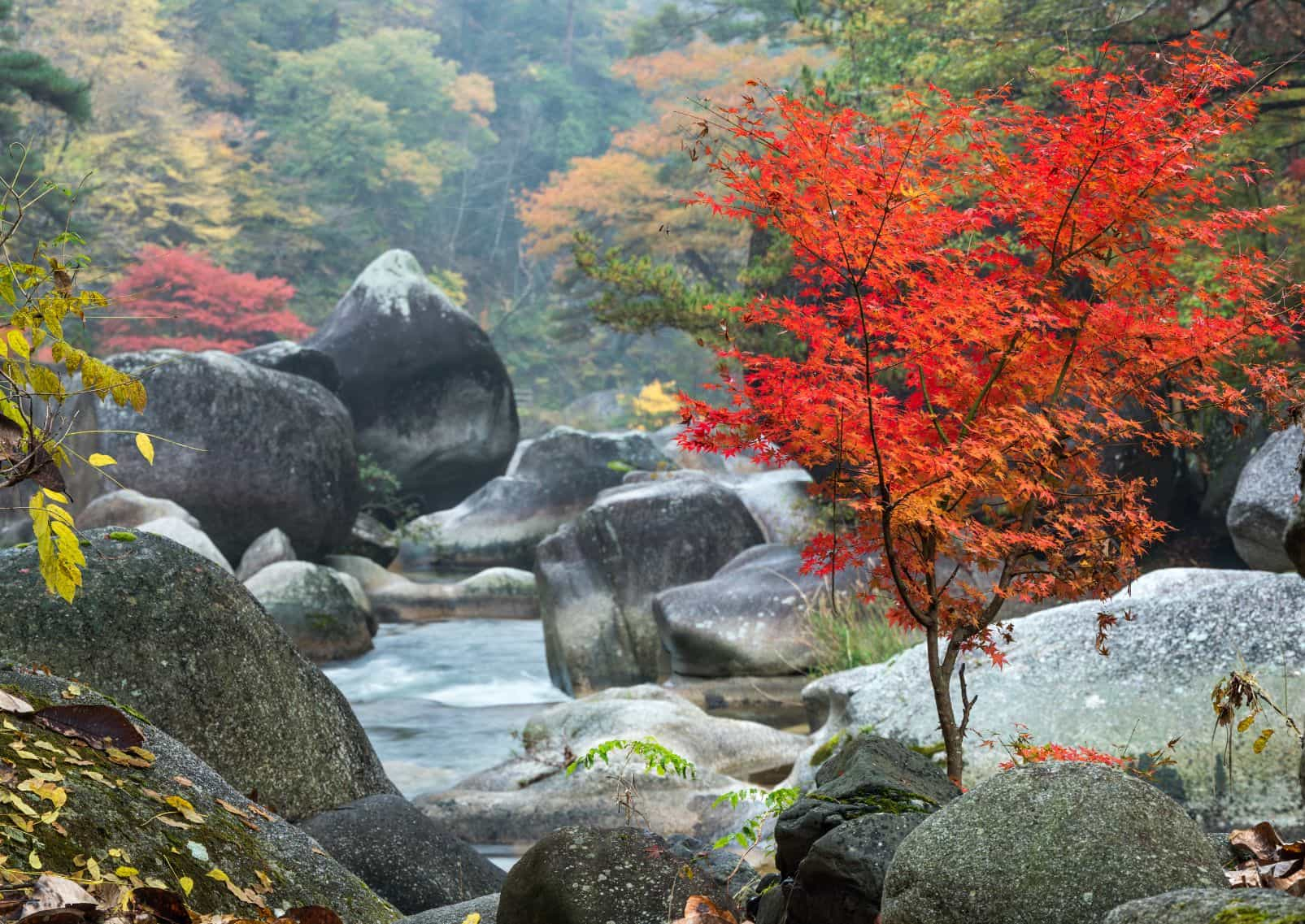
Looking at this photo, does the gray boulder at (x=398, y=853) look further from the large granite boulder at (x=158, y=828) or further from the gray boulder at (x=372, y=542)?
the gray boulder at (x=372, y=542)

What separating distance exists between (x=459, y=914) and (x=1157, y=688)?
3812 mm

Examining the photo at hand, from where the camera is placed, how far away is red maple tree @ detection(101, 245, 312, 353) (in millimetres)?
19969

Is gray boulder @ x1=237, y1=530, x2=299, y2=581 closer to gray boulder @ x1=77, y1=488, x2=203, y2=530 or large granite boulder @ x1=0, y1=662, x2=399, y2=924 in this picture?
gray boulder @ x1=77, y1=488, x2=203, y2=530

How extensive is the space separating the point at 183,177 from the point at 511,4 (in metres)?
16.3

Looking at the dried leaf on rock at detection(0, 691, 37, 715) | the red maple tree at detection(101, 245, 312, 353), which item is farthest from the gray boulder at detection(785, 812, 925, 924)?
the red maple tree at detection(101, 245, 312, 353)

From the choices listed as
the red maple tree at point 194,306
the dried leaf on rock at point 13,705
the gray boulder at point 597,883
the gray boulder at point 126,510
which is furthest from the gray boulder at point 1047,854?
the red maple tree at point 194,306

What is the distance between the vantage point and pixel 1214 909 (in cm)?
176

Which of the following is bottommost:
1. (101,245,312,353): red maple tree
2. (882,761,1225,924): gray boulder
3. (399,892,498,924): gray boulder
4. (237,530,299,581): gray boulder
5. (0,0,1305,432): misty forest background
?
(237,530,299,581): gray boulder

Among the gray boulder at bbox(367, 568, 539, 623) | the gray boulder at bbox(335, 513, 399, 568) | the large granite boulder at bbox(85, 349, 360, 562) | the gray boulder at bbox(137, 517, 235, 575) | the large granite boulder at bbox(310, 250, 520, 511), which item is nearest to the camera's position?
the gray boulder at bbox(137, 517, 235, 575)

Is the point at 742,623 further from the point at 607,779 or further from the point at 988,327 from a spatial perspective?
the point at 988,327

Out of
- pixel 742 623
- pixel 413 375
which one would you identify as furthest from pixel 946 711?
pixel 413 375

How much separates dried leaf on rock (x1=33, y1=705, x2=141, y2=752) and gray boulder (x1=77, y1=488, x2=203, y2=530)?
428 inches

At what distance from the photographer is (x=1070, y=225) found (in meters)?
3.85

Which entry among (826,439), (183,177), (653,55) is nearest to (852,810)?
(826,439)
